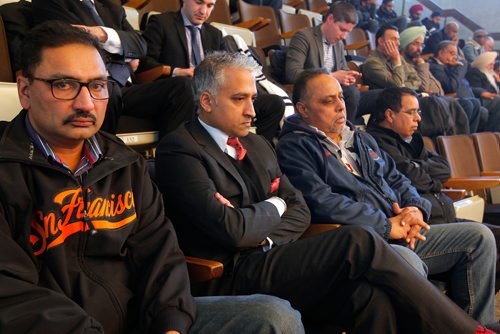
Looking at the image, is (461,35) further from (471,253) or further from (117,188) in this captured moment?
(117,188)

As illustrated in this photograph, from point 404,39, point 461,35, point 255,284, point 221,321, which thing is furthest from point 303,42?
point 461,35

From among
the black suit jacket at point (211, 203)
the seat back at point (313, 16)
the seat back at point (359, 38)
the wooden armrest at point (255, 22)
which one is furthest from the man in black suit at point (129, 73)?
the seat back at point (359, 38)

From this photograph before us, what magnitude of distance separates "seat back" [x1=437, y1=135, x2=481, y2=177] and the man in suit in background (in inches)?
23.8

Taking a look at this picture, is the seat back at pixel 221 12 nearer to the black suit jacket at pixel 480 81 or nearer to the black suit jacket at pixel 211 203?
Answer: the black suit jacket at pixel 211 203

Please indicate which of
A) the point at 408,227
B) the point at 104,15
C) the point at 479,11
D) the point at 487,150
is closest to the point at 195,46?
the point at 104,15

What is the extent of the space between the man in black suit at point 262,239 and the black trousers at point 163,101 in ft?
1.46

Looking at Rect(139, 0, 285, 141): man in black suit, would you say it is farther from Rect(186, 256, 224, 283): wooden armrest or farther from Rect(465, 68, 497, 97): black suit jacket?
Rect(465, 68, 497, 97): black suit jacket

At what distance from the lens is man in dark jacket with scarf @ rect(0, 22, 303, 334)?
101 centimetres

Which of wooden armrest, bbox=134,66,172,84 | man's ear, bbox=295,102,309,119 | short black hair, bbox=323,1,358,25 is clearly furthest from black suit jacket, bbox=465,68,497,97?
wooden armrest, bbox=134,66,172,84

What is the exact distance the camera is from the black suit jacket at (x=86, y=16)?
78.6 inches

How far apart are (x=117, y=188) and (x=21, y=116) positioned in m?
0.26

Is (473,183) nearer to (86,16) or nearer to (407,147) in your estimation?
(407,147)

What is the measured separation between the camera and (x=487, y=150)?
12.1 ft

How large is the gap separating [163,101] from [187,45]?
63 cm
